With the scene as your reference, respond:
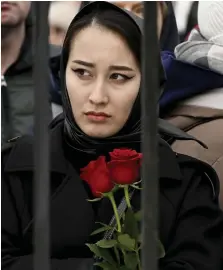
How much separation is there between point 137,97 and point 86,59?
0.11 metres

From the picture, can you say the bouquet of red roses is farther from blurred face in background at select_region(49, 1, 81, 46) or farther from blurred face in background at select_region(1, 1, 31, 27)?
blurred face in background at select_region(49, 1, 81, 46)

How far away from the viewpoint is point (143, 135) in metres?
0.80

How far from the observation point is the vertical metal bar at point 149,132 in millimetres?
781

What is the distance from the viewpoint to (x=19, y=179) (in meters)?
1.21

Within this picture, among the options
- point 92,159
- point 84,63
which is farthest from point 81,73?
point 92,159

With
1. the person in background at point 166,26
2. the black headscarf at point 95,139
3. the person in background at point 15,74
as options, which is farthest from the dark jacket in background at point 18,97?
the black headscarf at point 95,139

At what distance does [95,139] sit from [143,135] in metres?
0.44

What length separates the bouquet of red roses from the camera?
106 cm

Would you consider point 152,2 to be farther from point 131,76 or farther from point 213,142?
point 213,142

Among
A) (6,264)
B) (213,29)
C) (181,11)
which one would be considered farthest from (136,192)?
(181,11)

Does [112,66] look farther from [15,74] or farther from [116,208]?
[15,74]

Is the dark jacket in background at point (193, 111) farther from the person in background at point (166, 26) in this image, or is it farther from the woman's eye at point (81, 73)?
the person in background at point (166, 26)

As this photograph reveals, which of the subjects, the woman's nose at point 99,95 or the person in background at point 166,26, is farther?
the person in background at point 166,26

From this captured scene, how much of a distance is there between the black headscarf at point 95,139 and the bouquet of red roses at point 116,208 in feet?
0.17
